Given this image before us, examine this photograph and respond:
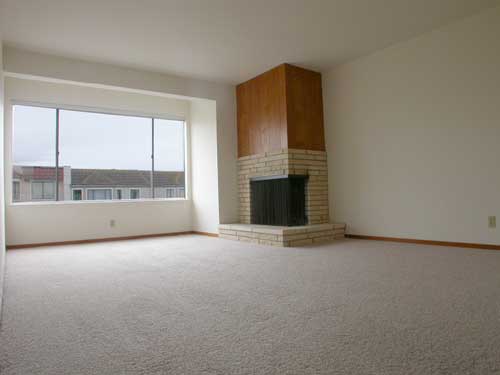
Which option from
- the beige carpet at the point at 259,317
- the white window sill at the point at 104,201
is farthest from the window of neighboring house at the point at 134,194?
the beige carpet at the point at 259,317

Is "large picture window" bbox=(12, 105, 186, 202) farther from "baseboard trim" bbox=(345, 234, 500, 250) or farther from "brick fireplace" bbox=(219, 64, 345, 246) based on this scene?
"baseboard trim" bbox=(345, 234, 500, 250)

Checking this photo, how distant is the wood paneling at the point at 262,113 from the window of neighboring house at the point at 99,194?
217 centimetres

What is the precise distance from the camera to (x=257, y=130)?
17.4 ft

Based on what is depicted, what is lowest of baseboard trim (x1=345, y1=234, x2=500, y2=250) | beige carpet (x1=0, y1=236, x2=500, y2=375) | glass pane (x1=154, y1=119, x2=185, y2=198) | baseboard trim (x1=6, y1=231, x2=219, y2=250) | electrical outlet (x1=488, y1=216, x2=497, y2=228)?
beige carpet (x1=0, y1=236, x2=500, y2=375)

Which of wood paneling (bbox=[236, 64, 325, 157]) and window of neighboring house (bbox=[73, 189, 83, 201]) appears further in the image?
window of neighboring house (bbox=[73, 189, 83, 201])

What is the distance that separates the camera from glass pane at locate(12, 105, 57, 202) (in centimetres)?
492

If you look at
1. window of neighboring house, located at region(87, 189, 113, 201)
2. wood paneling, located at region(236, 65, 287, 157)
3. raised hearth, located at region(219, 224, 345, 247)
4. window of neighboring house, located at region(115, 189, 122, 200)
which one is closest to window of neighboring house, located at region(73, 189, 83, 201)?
window of neighboring house, located at region(87, 189, 113, 201)

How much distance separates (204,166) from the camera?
19.5ft

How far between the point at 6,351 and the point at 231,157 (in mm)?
4488

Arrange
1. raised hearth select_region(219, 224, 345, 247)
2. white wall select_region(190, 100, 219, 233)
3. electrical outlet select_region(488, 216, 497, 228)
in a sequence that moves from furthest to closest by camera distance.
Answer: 1. white wall select_region(190, 100, 219, 233)
2. raised hearth select_region(219, 224, 345, 247)
3. electrical outlet select_region(488, 216, 497, 228)

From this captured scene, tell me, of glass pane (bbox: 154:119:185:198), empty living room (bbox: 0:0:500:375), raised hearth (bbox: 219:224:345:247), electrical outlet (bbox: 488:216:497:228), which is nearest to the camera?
empty living room (bbox: 0:0:500:375)

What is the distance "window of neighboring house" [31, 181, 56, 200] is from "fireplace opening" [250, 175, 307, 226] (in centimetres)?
297

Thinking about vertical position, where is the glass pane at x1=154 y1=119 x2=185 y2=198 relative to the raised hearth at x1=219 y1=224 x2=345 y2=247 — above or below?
above

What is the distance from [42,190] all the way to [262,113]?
3368mm
